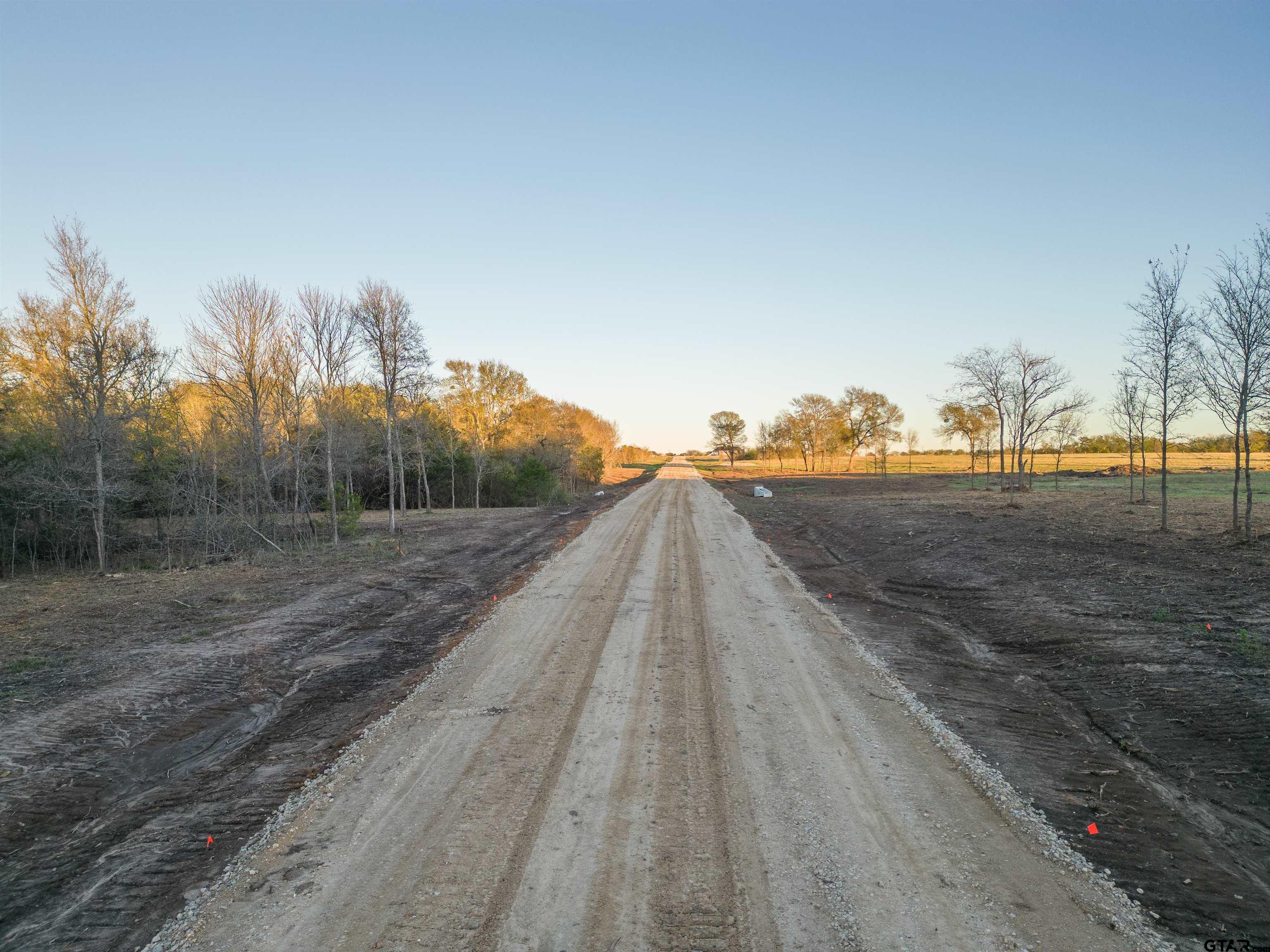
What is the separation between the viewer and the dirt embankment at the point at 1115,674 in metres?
4.54

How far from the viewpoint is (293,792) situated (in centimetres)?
530

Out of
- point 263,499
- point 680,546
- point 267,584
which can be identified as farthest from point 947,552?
point 263,499

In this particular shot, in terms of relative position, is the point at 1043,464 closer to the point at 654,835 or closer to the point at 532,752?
the point at 532,752

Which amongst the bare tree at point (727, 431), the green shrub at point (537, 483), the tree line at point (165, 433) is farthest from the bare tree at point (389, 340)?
the bare tree at point (727, 431)

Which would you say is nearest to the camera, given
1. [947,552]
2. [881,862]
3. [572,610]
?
[881,862]

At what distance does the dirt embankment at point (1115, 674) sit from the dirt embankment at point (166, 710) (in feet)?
23.5

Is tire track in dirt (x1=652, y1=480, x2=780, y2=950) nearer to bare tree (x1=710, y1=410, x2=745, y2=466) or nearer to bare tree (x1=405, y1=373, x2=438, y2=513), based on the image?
bare tree (x1=405, y1=373, x2=438, y2=513)

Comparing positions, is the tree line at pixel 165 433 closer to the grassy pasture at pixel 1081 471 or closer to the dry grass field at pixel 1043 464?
the grassy pasture at pixel 1081 471

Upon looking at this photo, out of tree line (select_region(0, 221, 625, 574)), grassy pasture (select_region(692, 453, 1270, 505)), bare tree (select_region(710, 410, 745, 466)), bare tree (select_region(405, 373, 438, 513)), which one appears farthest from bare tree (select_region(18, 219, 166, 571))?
bare tree (select_region(710, 410, 745, 466))

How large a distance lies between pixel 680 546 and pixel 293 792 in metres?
14.4

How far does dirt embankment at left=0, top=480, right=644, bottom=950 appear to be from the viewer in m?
4.21

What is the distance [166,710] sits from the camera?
277 inches

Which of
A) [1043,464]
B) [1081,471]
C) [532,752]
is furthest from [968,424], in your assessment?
[532,752]

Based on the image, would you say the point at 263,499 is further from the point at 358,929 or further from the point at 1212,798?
the point at 1212,798
